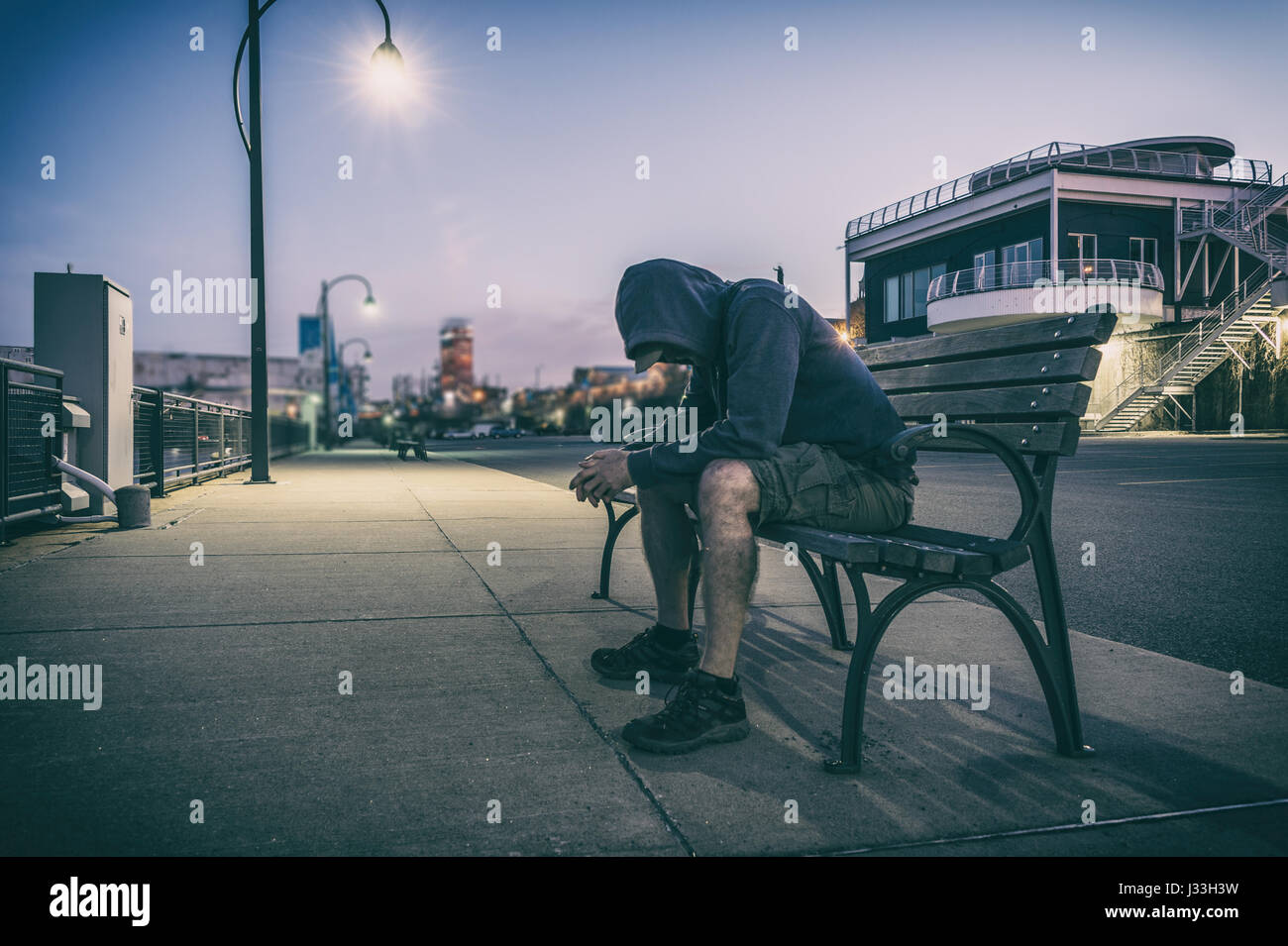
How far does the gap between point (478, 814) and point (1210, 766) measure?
1.99 metres

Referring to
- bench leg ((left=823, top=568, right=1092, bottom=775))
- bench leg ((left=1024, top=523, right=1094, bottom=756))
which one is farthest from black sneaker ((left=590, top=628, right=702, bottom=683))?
bench leg ((left=1024, top=523, right=1094, bottom=756))

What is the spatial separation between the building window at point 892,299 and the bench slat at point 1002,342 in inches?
2032

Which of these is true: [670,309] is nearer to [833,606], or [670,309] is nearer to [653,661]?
[653,661]

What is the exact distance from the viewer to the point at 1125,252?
4344cm

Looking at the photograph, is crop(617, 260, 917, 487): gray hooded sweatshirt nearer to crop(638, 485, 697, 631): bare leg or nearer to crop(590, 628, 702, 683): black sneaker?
crop(638, 485, 697, 631): bare leg

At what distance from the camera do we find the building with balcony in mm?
39438

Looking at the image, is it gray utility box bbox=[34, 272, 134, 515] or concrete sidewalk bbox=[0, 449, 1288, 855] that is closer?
concrete sidewalk bbox=[0, 449, 1288, 855]

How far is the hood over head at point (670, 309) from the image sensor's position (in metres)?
2.92

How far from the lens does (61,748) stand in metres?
2.63

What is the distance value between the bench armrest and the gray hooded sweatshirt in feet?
0.26

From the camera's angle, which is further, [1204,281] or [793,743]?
[1204,281]
